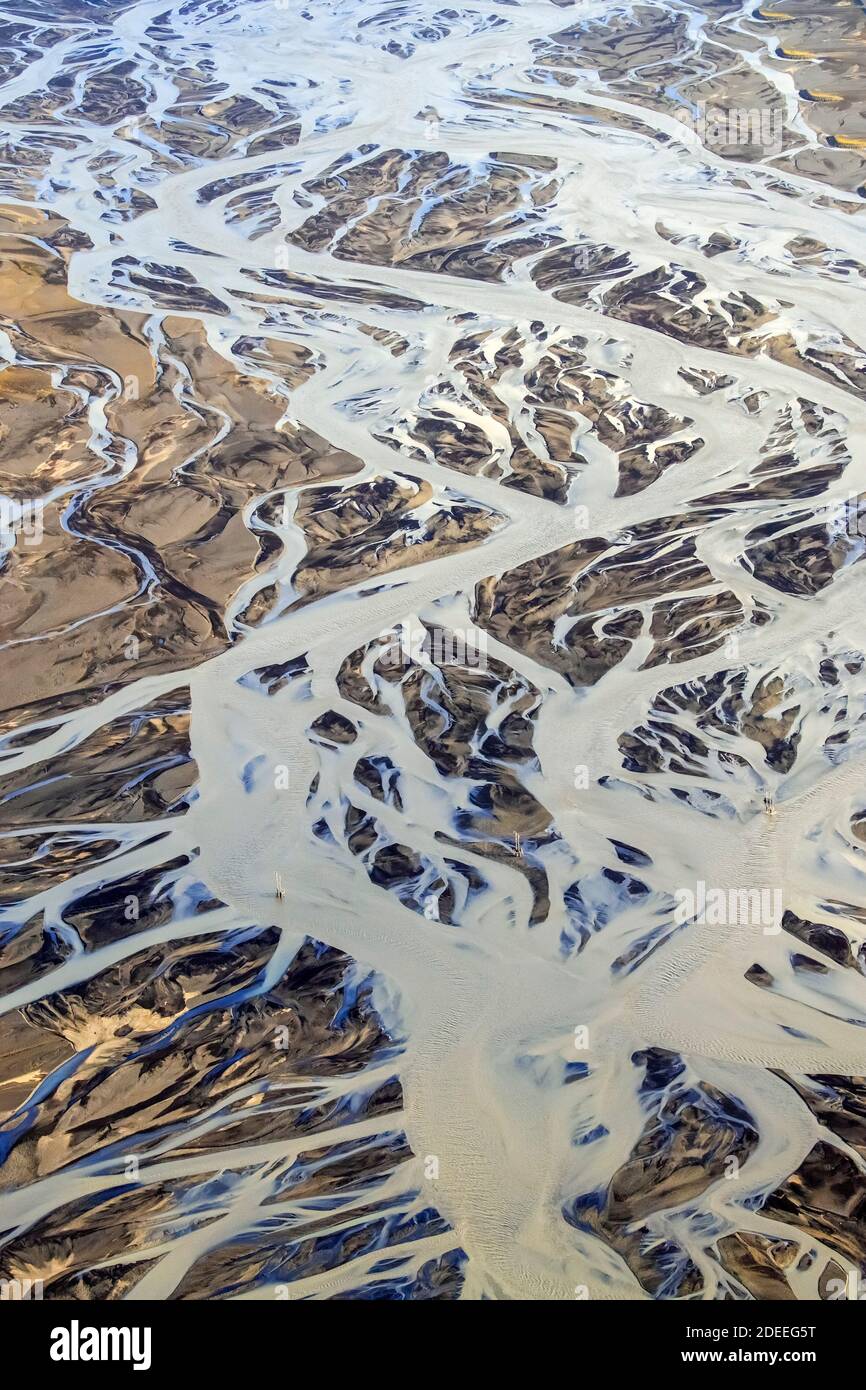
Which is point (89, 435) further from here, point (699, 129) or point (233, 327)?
point (699, 129)

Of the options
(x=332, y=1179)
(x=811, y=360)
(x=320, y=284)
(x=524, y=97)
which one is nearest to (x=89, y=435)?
(x=320, y=284)
